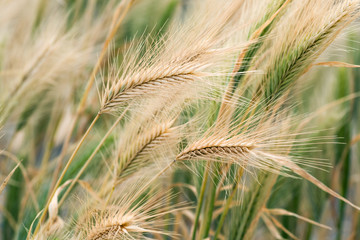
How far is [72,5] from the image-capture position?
1277 mm

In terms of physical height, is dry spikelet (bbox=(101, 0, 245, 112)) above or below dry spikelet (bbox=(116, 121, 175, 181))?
above

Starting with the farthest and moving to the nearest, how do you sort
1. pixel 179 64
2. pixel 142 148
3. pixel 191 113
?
pixel 191 113 < pixel 142 148 < pixel 179 64

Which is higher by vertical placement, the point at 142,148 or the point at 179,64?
the point at 179,64

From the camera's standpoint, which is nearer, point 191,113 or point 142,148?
point 142,148

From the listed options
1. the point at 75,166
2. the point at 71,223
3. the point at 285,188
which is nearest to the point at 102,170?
the point at 75,166

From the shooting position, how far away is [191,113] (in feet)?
3.05

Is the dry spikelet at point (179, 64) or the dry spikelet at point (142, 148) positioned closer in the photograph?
the dry spikelet at point (179, 64)

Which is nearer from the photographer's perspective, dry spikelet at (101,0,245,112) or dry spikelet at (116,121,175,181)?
dry spikelet at (101,0,245,112)

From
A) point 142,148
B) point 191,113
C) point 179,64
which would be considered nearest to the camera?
point 179,64

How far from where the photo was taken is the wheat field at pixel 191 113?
2.37 ft

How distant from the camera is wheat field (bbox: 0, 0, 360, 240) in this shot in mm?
721

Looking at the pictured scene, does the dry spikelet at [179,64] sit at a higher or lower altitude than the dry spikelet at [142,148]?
higher

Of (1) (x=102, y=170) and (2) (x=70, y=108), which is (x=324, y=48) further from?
(2) (x=70, y=108)

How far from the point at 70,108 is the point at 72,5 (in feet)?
0.92
